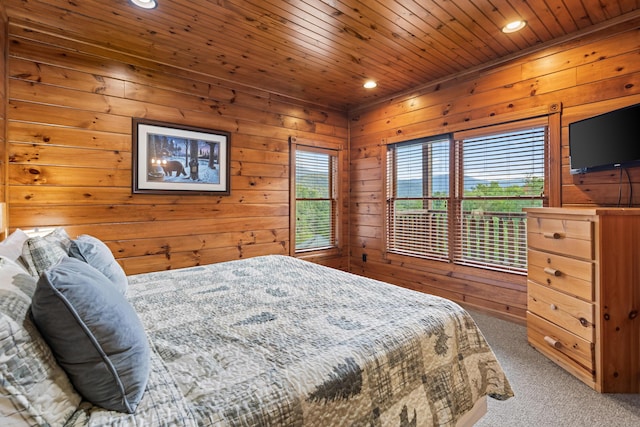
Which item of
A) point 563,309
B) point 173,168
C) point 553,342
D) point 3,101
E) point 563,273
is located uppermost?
point 3,101

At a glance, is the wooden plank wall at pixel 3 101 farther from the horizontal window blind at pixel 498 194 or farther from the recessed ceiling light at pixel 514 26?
the horizontal window blind at pixel 498 194

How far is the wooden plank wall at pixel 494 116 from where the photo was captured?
2527 mm

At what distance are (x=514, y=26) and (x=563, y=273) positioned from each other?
1958mm

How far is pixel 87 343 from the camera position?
85 cm

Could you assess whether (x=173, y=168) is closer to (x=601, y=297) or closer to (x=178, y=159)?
(x=178, y=159)

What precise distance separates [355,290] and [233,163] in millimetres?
2345

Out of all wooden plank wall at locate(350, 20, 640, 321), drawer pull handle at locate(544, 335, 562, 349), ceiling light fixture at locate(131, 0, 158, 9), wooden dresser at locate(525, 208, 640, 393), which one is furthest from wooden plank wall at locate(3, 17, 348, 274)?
wooden dresser at locate(525, 208, 640, 393)

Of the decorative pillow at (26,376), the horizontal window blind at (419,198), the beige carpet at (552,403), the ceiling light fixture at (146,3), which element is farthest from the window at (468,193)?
the decorative pillow at (26,376)

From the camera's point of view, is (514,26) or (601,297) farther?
(514,26)

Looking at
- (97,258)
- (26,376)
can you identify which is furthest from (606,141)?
(97,258)

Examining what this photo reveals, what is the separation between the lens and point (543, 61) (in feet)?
9.45

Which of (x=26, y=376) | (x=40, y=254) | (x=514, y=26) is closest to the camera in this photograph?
(x=26, y=376)

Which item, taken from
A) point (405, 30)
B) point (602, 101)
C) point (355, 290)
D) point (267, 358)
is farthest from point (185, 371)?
point (602, 101)

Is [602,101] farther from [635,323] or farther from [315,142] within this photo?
[315,142]
